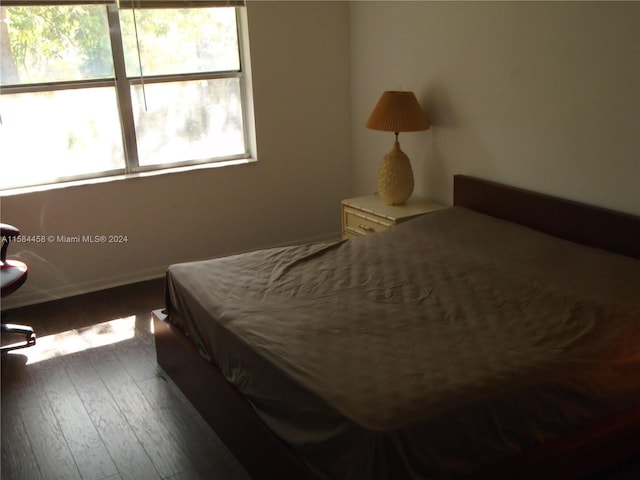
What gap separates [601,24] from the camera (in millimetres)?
2857

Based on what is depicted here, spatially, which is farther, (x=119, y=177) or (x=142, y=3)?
(x=119, y=177)

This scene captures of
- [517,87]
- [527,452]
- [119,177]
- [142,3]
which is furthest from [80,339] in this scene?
[517,87]

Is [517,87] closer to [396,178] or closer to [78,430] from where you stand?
[396,178]

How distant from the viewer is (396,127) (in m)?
3.80

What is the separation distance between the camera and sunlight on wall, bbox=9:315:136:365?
338 cm

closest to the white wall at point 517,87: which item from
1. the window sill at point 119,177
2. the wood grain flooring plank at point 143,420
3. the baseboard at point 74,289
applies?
the window sill at point 119,177

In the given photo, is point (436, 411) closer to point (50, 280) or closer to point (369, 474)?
point (369, 474)

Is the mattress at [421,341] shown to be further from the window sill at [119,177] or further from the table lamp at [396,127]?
the window sill at [119,177]

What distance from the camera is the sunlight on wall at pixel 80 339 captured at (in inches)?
133

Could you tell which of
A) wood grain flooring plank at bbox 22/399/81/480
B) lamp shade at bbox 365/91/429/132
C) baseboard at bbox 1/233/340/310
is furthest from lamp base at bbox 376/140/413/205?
wood grain flooring plank at bbox 22/399/81/480

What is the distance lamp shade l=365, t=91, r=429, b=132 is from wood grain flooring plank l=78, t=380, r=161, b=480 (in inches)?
86.0

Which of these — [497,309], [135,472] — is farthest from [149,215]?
[497,309]

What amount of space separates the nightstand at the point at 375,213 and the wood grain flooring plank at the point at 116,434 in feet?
5.95

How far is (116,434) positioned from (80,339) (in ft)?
3.38
